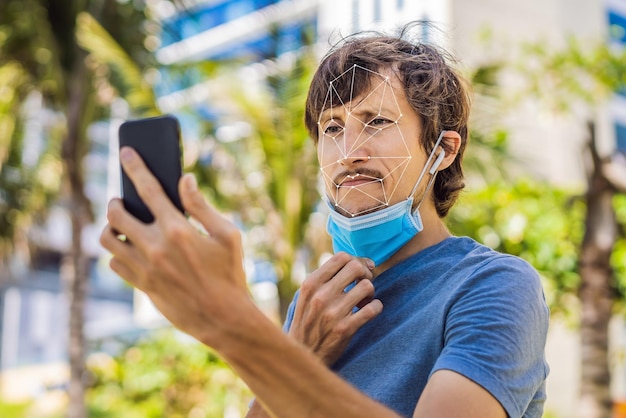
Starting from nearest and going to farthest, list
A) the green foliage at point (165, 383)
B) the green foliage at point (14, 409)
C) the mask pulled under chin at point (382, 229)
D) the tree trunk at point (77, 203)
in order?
the mask pulled under chin at point (382, 229) < the tree trunk at point (77, 203) < the green foliage at point (165, 383) < the green foliage at point (14, 409)

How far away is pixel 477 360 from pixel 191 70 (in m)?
7.93

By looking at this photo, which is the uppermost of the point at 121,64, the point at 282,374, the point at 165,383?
the point at 282,374

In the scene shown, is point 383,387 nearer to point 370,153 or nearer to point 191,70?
point 370,153

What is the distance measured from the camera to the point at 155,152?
945mm

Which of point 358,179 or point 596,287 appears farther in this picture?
point 596,287

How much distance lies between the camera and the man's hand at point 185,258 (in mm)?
881

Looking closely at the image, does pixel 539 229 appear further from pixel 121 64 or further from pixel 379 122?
pixel 379 122

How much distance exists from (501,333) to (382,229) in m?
0.45

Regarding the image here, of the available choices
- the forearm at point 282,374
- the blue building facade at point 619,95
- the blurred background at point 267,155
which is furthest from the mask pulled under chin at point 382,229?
the blue building facade at point 619,95

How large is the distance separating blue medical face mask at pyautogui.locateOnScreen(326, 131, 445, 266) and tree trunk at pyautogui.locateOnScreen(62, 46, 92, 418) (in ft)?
24.4

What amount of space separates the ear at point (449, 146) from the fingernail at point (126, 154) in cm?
88

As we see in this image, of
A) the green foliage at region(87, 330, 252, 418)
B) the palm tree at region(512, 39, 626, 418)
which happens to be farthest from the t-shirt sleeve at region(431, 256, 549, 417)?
the green foliage at region(87, 330, 252, 418)

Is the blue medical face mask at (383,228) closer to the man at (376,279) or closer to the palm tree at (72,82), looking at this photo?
the man at (376,279)
